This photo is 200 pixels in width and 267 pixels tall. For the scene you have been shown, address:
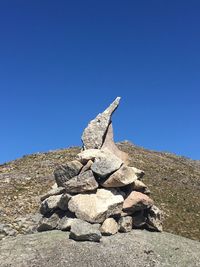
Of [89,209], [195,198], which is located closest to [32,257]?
[89,209]

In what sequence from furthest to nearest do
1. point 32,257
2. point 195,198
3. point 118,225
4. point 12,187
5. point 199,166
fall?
point 199,166 → point 195,198 → point 12,187 → point 118,225 → point 32,257

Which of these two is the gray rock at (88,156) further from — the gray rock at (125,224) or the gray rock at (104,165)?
the gray rock at (125,224)

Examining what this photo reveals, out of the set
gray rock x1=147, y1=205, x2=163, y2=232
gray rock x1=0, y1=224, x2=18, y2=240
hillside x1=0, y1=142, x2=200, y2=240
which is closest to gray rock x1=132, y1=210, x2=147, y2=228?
gray rock x1=147, y1=205, x2=163, y2=232

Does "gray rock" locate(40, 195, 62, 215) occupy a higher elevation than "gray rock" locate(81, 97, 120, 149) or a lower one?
lower

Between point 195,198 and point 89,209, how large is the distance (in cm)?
3306

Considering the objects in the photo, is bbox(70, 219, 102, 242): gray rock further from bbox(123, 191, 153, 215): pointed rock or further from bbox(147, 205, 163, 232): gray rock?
bbox(147, 205, 163, 232): gray rock

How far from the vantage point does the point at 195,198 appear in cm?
5806

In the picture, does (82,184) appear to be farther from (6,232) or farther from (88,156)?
(6,232)

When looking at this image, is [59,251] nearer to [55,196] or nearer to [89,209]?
[89,209]

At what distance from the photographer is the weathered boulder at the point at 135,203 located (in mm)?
28406

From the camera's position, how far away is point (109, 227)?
2675 cm

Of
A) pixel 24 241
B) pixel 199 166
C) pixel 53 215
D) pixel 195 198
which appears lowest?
pixel 24 241

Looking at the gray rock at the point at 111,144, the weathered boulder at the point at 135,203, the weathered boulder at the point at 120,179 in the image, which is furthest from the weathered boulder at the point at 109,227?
the gray rock at the point at 111,144

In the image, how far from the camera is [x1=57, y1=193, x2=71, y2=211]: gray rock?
28109mm
